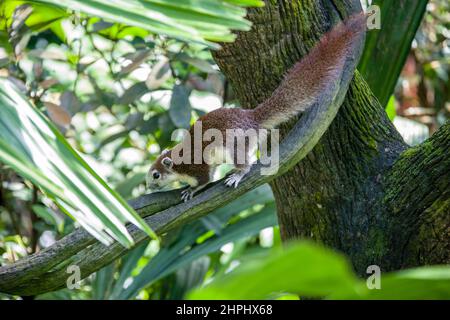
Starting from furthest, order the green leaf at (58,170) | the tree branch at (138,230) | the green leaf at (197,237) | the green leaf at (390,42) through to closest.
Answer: the green leaf at (197,237) → the green leaf at (390,42) → the tree branch at (138,230) → the green leaf at (58,170)

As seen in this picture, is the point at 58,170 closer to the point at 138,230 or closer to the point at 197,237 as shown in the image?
the point at 138,230

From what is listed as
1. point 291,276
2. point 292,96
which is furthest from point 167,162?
point 291,276

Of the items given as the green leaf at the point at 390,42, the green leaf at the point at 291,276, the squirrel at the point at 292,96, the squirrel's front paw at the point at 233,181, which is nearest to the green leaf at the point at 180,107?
the squirrel at the point at 292,96

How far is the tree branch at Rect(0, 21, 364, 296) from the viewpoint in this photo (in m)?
1.60

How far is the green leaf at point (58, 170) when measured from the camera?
0.73 m

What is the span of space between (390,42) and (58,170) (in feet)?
5.85

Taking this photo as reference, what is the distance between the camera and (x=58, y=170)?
2.52 feet

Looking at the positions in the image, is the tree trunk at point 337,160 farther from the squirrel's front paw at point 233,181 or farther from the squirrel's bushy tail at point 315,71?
the squirrel's front paw at point 233,181

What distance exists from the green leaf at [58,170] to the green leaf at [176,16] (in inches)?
6.1

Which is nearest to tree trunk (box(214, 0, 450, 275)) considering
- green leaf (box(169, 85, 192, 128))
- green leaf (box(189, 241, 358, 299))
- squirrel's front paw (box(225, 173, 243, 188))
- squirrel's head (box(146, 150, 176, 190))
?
squirrel's front paw (box(225, 173, 243, 188))

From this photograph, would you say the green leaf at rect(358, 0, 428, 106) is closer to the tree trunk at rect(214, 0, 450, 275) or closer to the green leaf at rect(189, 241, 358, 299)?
the tree trunk at rect(214, 0, 450, 275)

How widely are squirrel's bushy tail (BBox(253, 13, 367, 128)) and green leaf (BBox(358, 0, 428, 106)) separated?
0.97ft
